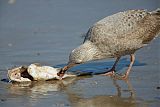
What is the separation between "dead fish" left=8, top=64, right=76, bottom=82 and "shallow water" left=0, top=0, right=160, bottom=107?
0.13m

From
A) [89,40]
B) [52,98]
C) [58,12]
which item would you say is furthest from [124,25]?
[58,12]

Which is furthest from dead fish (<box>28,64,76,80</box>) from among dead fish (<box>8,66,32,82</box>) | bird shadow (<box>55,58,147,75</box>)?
bird shadow (<box>55,58,147,75</box>)

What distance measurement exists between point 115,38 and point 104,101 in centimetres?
169

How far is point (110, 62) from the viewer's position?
8.80 m

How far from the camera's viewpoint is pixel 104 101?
643 cm

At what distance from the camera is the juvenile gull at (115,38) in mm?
7887

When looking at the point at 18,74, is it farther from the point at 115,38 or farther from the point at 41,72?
the point at 115,38

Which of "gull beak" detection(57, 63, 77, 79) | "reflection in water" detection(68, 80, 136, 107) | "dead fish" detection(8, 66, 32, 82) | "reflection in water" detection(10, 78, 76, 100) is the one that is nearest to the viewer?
"reflection in water" detection(68, 80, 136, 107)

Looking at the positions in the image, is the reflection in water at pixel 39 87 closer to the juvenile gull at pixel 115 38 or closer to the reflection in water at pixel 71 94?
the reflection in water at pixel 71 94

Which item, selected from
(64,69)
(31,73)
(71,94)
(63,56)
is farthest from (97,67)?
(71,94)

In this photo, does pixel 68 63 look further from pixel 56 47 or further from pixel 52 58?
pixel 56 47

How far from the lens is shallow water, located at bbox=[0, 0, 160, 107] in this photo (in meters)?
6.50

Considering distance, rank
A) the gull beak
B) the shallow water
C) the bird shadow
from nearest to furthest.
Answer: the shallow water
the gull beak
the bird shadow

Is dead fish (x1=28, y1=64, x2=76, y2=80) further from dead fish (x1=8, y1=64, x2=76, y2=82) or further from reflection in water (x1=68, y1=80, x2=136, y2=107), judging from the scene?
reflection in water (x1=68, y1=80, x2=136, y2=107)
